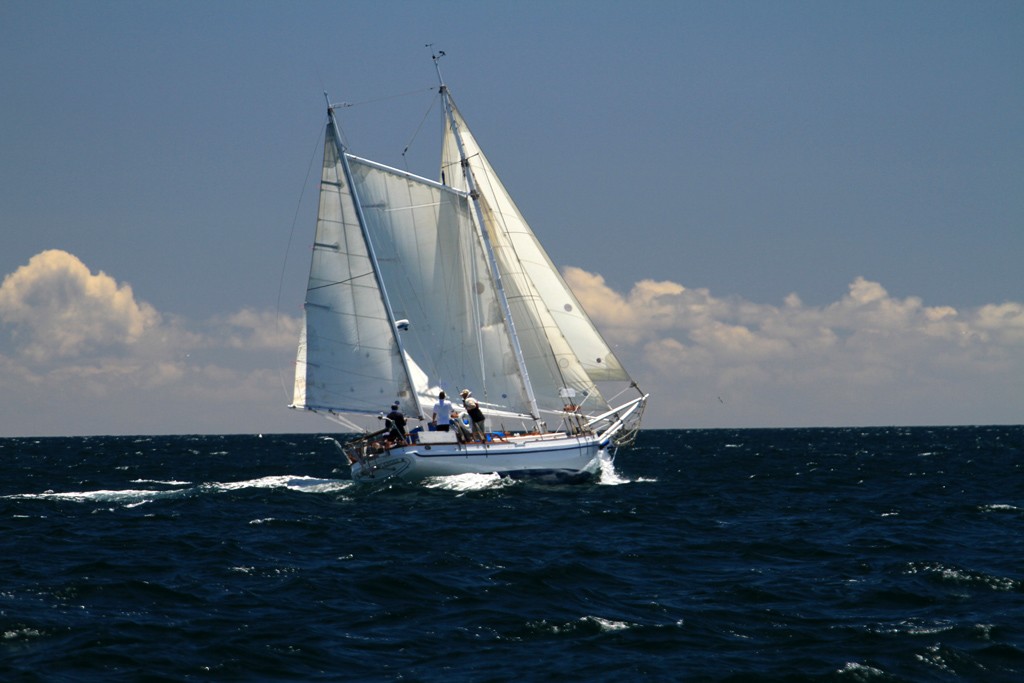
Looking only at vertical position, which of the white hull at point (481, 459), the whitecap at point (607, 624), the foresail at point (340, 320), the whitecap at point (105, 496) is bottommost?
the whitecap at point (607, 624)

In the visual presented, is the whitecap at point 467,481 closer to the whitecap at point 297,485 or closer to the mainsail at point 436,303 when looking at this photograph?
the mainsail at point 436,303

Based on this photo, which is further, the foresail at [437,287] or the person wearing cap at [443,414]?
the foresail at [437,287]

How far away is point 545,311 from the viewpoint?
39375 millimetres

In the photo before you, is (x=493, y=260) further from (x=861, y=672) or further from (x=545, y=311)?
(x=861, y=672)

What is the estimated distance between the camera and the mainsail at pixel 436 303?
36.3 m

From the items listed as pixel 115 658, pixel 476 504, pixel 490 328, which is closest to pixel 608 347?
pixel 490 328

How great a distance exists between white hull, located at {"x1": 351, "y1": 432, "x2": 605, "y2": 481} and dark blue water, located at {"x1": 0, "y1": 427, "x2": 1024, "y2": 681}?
1295mm

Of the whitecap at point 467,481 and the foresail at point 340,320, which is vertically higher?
the foresail at point 340,320

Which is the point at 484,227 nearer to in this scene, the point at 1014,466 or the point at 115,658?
the point at 115,658

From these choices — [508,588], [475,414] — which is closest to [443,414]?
[475,414]

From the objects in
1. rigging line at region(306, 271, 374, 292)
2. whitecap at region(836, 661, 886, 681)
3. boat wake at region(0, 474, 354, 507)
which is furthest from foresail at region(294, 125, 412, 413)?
whitecap at region(836, 661, 886, 681)

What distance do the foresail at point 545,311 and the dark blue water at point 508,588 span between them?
563cm

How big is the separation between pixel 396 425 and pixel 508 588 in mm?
18187

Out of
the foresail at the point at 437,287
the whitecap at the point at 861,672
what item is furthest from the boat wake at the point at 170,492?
the whitecap at the point at 861,672
